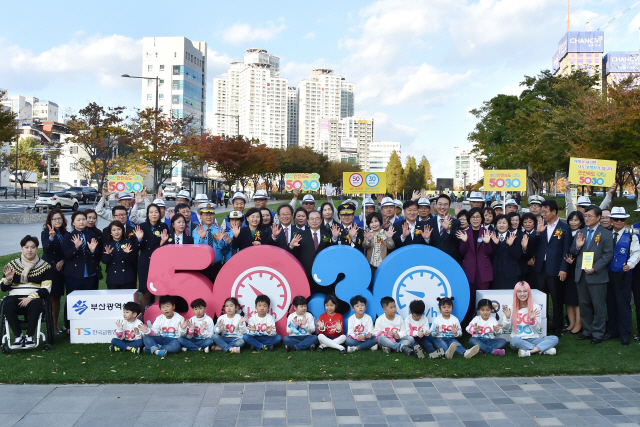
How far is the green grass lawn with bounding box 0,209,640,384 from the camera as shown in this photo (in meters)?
5.75

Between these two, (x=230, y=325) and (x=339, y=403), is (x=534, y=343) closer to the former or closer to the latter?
(x=339, y=403)

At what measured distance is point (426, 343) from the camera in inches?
264

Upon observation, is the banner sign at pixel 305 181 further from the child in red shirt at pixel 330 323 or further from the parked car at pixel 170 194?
the parked car at pixel 170 194

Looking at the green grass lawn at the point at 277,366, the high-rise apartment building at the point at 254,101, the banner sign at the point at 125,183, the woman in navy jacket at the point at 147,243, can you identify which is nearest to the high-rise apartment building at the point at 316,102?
the high-rise apartment building at the point at 254,101

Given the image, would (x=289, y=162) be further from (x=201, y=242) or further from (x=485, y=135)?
(x=201, y=242)

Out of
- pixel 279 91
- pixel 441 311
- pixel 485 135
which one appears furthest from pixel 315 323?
pixel 279 91

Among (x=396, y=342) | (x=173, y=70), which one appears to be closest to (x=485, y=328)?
(x=396, y=342)

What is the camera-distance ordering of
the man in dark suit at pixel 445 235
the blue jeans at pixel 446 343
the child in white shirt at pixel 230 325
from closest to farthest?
the blue jeans at pixel 446 343, the child in white shirt at pixel 230 325, the man in dark suit at pixel 445 235

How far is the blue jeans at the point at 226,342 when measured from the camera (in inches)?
264

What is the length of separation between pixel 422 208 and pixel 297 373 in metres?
3.53

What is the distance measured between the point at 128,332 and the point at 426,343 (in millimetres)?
4101

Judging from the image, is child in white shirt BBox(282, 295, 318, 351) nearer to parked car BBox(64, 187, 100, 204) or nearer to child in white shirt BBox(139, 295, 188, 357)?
child in white shirt BBox(139, 295, 188, 357)

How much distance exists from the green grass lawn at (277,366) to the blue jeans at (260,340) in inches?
6.3

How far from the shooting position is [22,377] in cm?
568
